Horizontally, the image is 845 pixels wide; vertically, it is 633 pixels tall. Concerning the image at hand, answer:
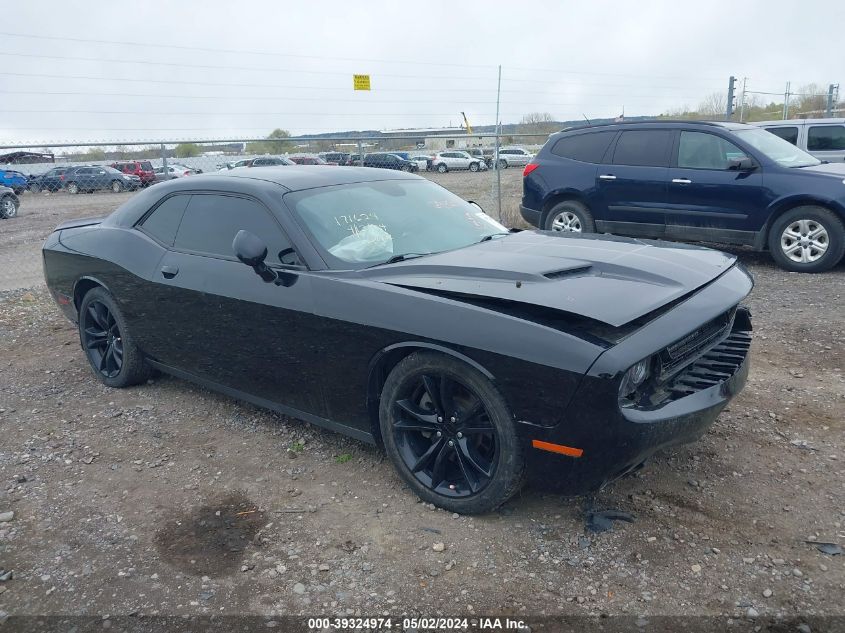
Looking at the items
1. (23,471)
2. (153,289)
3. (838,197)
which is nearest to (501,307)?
(153,289)

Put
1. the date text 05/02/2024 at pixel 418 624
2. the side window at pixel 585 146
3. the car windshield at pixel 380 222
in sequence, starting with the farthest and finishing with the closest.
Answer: the side window at pixel 585 146, the car windshield at pixel 380 222, the date text 05/02/2024 at pixel 418 624

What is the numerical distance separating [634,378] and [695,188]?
6033 mm

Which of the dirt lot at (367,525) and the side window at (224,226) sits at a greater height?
the side window at (224,226)

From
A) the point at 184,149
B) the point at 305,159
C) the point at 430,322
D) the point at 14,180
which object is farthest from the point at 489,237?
the point at 14,180

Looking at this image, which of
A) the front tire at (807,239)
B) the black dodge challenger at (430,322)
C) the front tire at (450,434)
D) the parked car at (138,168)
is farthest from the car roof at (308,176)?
the parked car at (138,168)

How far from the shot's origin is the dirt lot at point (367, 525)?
261 centimetres

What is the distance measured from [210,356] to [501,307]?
6.75ft

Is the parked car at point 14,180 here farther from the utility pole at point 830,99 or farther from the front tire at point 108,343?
the utility pole at point 830,99

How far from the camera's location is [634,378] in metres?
2.72

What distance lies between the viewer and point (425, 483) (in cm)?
319

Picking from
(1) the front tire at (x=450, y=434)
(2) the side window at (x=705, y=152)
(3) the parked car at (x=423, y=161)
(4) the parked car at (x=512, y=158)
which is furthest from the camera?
(4) the parked car at (x=512, y=158)

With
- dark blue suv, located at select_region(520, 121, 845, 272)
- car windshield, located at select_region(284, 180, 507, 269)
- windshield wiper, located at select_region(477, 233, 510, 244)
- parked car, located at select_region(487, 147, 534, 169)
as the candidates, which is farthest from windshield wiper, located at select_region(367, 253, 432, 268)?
parked car, located at select_region(487, 147, 534, 169)

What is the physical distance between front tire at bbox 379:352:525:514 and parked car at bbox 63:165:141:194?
20.7 metres

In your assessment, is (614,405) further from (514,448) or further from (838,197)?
(838,197)
